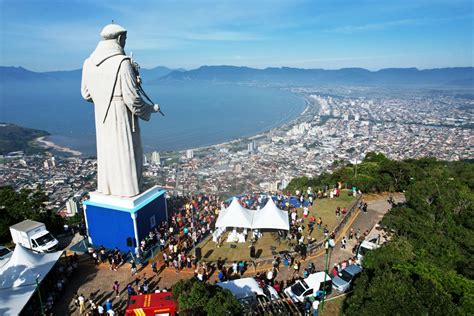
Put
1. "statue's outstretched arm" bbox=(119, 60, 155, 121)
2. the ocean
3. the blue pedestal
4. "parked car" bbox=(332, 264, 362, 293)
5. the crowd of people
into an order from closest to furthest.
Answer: the crowd of people < "parked car" bbox=(332, 264, 362, 293) < "statue's outstretched arm" bbox=(119, 60, 155, 121) < the blue pedestal < the ocean

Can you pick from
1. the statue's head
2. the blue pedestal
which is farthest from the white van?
the statue's head

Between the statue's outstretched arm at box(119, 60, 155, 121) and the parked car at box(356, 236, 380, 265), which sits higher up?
the statue's outstretched arm at box(119, 60, 155, 121)

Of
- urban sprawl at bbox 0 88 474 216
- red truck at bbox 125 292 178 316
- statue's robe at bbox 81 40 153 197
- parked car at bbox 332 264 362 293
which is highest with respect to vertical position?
statue's robe at bbox 81 40 153 197

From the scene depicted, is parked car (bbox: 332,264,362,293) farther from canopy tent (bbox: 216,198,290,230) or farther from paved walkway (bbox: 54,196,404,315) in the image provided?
canopy tent (bbox: 216,198,290,230)

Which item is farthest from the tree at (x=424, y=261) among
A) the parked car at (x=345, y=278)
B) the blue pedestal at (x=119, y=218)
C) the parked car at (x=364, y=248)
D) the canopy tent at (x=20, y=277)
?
the canopy tent at (x=20, y=277)

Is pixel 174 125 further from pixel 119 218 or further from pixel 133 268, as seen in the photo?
pixel 133 268

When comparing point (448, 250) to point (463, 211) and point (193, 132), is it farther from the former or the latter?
point (193, 132)

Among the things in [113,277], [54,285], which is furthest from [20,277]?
[113,277]
